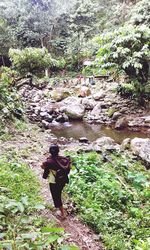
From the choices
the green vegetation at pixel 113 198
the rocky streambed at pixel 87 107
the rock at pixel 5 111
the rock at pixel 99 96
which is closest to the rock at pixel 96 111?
the rocky streambed at pixel 87 107

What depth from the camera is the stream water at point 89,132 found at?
1366cm

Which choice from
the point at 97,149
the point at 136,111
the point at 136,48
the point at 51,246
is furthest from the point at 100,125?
the point at 51,246

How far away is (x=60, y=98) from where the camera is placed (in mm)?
19938

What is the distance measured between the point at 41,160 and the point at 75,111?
8659 millimetres

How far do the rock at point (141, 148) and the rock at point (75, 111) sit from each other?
21.4ft

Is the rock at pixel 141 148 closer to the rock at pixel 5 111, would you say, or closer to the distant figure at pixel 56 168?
the rock at pixel 5 111

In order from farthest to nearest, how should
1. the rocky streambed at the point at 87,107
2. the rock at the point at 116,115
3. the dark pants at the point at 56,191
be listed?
the rock at the point at 116,115, the rocky streambed at the point at 87,107, the dark pants at the point at 56,191

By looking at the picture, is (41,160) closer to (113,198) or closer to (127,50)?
(113,198)

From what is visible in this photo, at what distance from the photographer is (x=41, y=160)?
8680 mm

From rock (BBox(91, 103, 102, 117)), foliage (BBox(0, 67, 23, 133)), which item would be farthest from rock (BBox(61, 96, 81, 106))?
foliage (BBox(0, 67, 23, 133))

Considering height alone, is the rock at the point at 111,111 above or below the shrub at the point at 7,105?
below

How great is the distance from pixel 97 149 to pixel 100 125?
239 inches

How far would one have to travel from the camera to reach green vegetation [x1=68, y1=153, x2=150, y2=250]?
512cm

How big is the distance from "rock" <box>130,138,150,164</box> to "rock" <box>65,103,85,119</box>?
6.51 m
